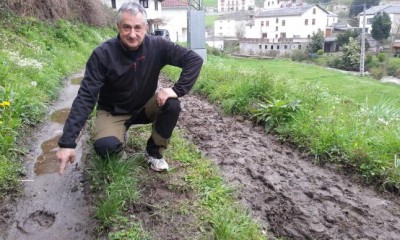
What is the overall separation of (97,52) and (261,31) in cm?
6497

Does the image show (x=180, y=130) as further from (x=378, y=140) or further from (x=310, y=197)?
(x=378, y=140)

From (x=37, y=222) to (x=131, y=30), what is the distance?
1.76 metres

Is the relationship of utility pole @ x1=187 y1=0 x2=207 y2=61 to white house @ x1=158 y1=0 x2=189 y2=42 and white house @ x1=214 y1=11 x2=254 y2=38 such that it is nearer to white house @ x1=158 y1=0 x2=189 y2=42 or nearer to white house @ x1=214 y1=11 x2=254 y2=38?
white house @ x1=158 y1=0 x2=189 y2=42

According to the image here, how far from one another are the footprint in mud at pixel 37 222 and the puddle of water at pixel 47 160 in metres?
0.78

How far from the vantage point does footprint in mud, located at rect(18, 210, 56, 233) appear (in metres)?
2.64

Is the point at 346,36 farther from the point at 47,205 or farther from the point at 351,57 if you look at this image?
the point at 47,205

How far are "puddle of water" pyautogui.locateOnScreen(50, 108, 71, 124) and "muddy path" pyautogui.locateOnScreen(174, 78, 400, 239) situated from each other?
74.4 inches

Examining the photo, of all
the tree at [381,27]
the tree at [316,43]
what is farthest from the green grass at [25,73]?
the tree at [381,27]

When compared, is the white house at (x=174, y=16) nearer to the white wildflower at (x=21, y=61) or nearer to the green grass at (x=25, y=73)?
the green grass at (x=25, y=73)

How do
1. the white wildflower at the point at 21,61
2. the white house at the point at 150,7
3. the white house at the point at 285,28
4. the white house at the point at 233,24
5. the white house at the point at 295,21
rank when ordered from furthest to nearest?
the white house at the point at 233,24 < the white house at the point at 295,21 < the white house at the point at 285,28 < the white house at the point at 150,7 < the white wildflower at the point at 21,61

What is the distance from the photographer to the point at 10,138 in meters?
3.65

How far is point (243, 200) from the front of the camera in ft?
10.3

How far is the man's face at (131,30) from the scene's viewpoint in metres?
2.95

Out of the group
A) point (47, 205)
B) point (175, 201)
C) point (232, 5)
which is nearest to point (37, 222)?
point (47, 205)
